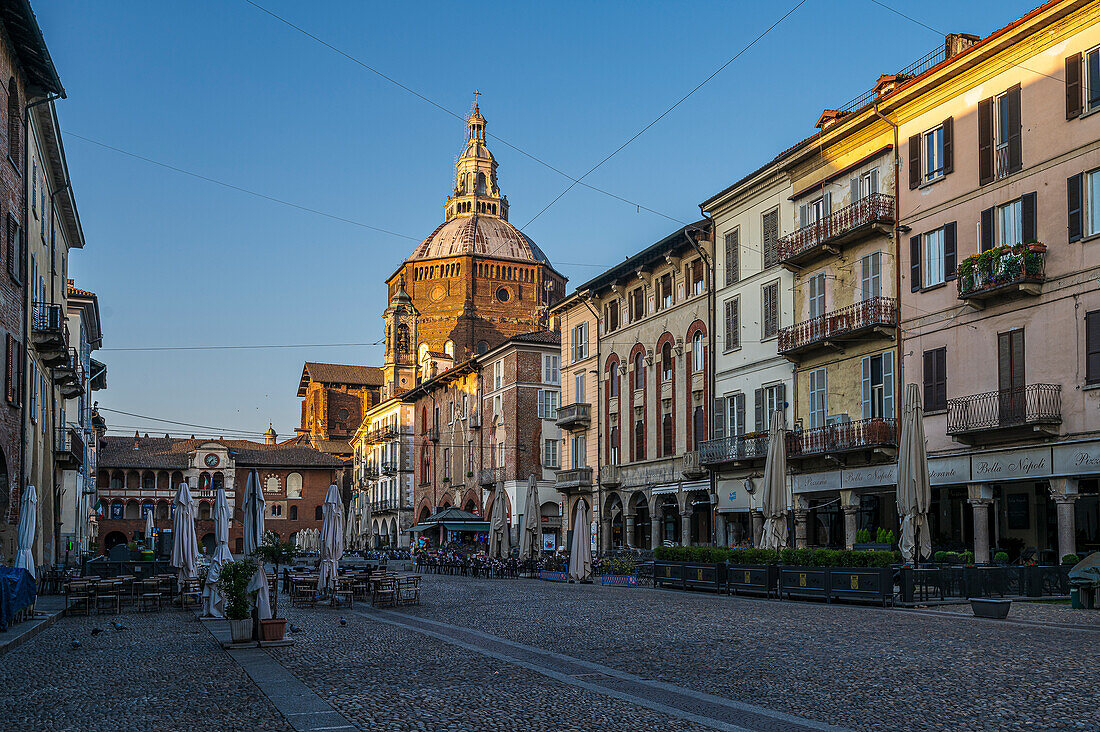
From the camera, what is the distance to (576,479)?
53.0 meters

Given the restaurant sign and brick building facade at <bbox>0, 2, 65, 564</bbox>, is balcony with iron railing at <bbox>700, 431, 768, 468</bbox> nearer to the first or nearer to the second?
the restaurant sign

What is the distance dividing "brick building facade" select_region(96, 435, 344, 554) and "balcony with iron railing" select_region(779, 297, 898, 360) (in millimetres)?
69569

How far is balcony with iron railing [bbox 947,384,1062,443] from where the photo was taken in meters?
26.1

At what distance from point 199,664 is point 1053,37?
24.0m

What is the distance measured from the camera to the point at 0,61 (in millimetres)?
23203

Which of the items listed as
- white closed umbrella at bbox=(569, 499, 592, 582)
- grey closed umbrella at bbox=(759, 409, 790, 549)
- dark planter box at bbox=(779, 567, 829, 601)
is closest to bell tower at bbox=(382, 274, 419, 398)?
white closed umbrella at bbox=(569, 499, 592, 582)

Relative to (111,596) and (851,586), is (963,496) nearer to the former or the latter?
(851,586)

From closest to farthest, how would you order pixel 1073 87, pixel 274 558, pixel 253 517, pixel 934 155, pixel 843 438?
pixel 274 558
pixel 253 517
pixel 1073 87
pixel 934 155
pixel 843 438

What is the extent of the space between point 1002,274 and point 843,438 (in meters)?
8.01

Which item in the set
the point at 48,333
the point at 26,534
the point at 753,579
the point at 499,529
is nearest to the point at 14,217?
the point at 48,333

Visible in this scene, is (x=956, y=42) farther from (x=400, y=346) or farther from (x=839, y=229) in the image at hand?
(x=400, y=346)

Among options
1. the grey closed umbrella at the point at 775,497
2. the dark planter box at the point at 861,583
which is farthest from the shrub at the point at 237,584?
the grey closed umbrella at the point at 775,497

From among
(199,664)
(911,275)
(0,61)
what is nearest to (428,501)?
(911,275)

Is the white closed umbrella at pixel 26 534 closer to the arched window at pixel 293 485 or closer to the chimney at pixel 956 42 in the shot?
the chimney at pixel 956 42
